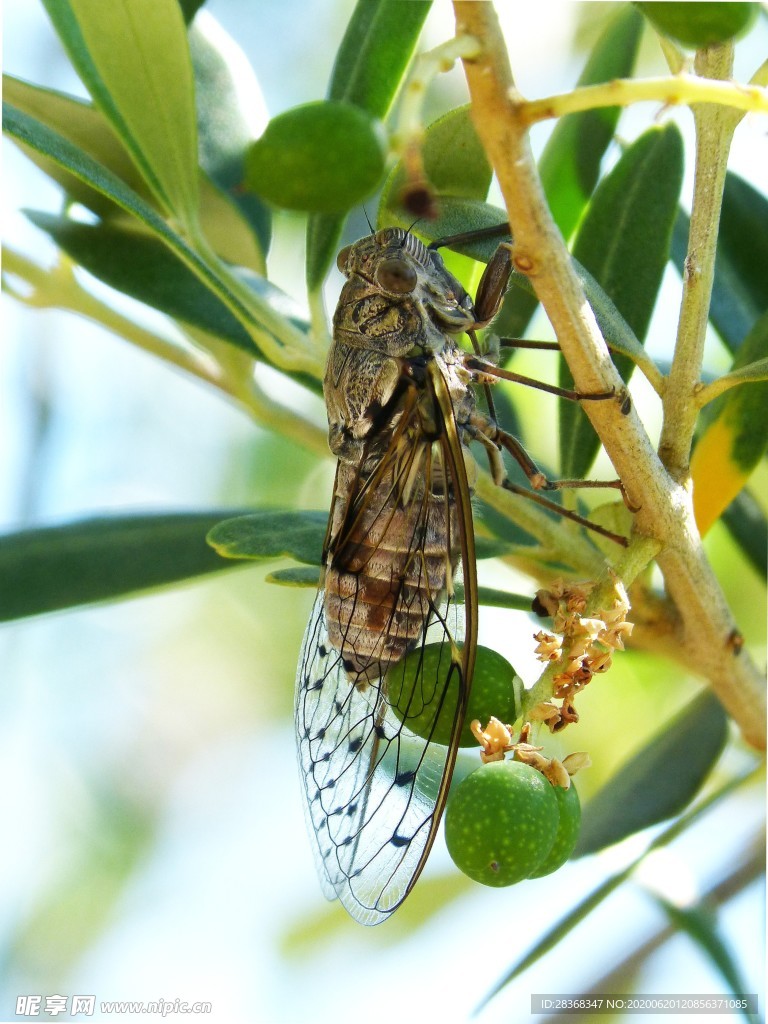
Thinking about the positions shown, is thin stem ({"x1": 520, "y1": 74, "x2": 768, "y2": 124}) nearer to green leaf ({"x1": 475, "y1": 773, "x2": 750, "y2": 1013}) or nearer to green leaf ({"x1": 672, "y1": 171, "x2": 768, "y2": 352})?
A: green leaf ({"x1": 672, "y1": 171, "x2": 768, "y2": 352})

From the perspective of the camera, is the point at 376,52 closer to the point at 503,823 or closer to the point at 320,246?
the point at 320,246

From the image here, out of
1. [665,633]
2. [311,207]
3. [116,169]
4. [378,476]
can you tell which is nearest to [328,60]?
[116,169]

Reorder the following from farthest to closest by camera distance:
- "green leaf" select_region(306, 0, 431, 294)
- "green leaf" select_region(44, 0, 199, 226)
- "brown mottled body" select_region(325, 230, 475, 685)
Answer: "brown mottled body" select_region(325, 230, 475, 685), "green leaf" select_region(306, 0, 431, 294), "green leaf" select_region(44, 0, 199, 226)

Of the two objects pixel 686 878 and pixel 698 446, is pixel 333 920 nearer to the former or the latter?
pixel 686 878

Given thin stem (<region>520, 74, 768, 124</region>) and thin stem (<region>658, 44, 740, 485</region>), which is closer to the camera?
thin stem (<region>520, 74, 768, 124</region>)

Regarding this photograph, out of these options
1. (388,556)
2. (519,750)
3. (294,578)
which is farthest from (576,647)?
(388,556)

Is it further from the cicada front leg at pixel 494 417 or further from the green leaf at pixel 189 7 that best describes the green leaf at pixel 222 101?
the cicada front leg at pixel 494 417

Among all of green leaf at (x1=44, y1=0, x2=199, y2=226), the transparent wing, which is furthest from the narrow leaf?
green leaf at (x1=44, y1=0, x2=199, y2=226)

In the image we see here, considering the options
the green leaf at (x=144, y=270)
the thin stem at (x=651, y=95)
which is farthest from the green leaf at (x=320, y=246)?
the thin stem at (x=651, y=95)
